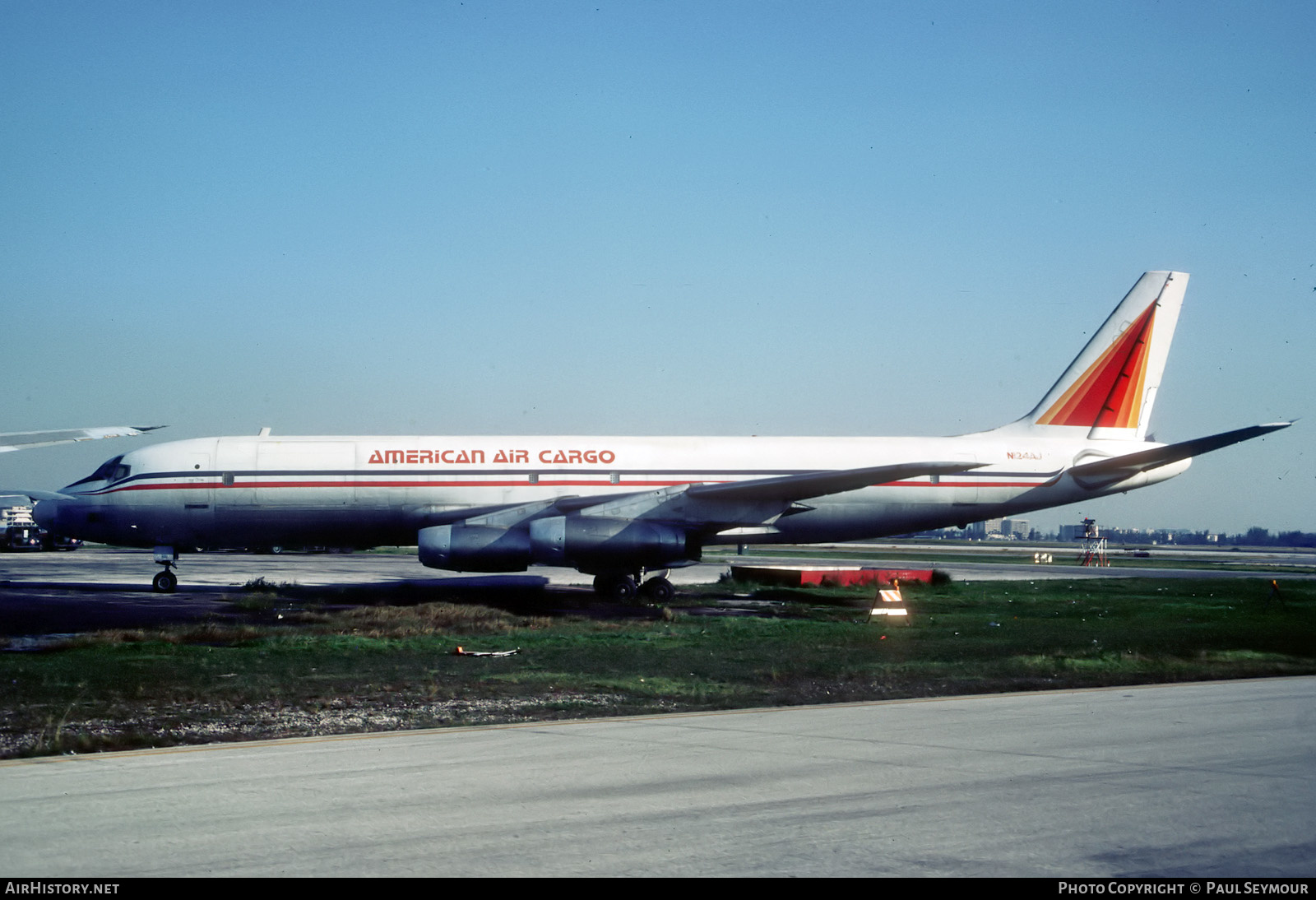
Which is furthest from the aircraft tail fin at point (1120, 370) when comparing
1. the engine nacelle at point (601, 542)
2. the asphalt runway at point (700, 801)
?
the asphalt runway at point (700, 801)

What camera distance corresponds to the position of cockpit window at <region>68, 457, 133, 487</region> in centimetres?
2897

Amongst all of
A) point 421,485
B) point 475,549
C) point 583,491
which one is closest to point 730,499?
point 583,491

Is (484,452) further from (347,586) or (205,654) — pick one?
(205,654)

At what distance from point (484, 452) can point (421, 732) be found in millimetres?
18973

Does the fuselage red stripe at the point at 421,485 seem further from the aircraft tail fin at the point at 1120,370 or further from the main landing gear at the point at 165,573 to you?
the aircraft tail fin at the point at 1120,370

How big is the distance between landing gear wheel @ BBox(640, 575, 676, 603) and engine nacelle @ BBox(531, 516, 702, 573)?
6.09 ft

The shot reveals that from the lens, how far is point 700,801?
761 centimetres

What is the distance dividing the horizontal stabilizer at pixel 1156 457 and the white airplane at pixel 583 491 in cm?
5

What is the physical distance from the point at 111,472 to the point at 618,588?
1392 centimetres

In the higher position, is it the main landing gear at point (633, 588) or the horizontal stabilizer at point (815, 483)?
the horizontal stabilizer at point (815, 483)

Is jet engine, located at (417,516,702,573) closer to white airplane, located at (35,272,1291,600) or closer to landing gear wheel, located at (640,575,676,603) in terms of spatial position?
white airplane, located at (35,272,1291,600)

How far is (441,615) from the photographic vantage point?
22156 mm

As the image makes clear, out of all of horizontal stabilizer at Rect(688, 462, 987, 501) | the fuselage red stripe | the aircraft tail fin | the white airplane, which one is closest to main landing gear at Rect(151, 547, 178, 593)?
the white airplane

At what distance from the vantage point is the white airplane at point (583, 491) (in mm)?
26750
